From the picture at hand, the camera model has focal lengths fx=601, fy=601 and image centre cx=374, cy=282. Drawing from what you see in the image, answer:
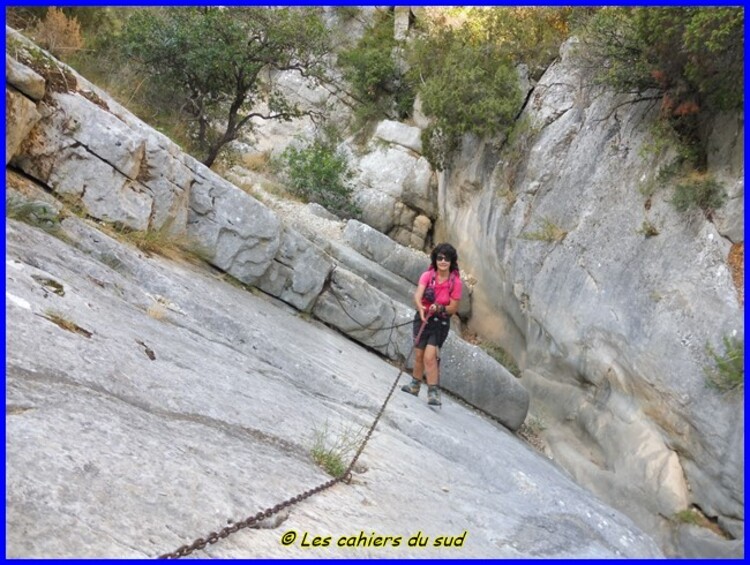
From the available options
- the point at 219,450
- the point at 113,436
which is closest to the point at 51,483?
the point at 113,436

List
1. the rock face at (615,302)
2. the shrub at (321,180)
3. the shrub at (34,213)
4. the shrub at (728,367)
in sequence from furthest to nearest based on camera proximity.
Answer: the shrub at (321,180)
the rock face at (615,302)
the shrub at (728,367)
the shrub at (34,213)

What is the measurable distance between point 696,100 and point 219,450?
9966 millimetres

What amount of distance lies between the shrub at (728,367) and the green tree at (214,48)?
375 inches

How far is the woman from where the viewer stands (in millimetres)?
7125

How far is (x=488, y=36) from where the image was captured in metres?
→ 16.3

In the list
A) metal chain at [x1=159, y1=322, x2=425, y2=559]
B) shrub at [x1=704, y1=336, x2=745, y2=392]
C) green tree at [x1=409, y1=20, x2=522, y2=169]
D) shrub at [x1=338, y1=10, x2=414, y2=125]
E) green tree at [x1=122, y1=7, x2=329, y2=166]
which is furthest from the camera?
shrub at [x1=338, y1=10, x2=414, y2=125]

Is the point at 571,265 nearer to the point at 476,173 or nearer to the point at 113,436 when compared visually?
the point at 476,173

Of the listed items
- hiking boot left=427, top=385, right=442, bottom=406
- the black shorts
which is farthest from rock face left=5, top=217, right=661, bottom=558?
the black shorts

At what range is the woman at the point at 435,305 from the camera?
712cm

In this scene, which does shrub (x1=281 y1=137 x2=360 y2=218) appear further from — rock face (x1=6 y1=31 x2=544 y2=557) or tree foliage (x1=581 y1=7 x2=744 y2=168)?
rock face (x1=6 y1=31 x2=544 y2=557)

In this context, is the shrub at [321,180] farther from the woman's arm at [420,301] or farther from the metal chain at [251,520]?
the metal chain at [251,520]

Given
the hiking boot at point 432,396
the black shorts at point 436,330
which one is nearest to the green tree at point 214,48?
the black shorts at point 436,330

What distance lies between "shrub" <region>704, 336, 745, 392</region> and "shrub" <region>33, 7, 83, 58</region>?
415 inches

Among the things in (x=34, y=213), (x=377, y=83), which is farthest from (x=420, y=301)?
(x=377, y=83)
